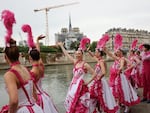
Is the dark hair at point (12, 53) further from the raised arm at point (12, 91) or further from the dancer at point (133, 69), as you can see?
the dancer at point (133, 69)

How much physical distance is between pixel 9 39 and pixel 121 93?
5423 millimetres

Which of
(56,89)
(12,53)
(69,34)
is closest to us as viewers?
(12,53)

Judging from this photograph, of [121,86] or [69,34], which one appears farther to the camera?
[69,34]

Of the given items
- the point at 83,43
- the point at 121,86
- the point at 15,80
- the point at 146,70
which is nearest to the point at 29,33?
the point at 15,80

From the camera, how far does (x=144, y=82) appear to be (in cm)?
1067

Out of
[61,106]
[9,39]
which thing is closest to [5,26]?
[9,39]

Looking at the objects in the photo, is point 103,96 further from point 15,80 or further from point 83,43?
point 15,80

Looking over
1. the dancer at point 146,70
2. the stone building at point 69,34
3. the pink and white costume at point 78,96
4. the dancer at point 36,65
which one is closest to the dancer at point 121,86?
the dancer at point 146,70

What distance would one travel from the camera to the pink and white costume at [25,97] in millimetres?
3922

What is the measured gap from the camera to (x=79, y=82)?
7.46 m

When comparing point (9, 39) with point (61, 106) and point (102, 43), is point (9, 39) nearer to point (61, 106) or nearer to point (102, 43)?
point (102, 43)

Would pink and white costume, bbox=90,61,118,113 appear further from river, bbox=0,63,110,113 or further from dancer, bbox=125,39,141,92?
dancer, bbox=125,39,141,92

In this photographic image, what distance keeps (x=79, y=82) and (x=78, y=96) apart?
0.28 m

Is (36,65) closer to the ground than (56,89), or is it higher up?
higher up
